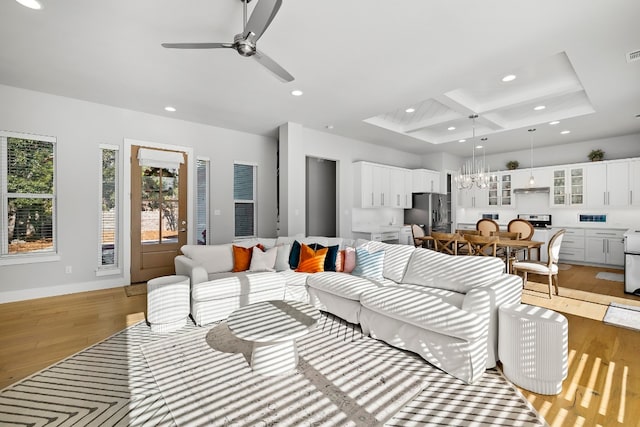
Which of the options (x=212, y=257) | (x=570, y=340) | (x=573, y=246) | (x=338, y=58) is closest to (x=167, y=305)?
(x=212, y=257)

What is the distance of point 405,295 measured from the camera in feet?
8.63

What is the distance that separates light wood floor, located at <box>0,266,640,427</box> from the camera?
1893 millimetres

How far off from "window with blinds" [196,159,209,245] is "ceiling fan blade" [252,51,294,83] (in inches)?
130

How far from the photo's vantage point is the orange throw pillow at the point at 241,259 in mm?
3807

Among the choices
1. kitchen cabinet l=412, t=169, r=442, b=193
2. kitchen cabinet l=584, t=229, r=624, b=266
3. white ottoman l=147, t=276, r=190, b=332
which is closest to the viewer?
white ottoman l=147, t=276, r=190, b=332

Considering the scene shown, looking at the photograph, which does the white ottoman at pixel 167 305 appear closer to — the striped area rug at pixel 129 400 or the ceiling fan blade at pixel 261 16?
the striped area rug at pixel 129 400

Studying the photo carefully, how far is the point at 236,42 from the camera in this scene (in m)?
2.34

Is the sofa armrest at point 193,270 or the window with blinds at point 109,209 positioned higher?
the window with blinds at point 109,209

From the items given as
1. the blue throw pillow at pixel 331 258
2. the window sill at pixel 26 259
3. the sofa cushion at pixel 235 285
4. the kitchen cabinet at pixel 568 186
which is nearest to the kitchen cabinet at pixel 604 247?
the kitchen cabinet at pixel 568 186

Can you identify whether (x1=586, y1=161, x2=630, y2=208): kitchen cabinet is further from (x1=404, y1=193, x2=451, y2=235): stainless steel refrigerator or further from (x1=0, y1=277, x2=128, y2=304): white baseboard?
(x1=0, y1=277, x2=128, y2=304): white baseboard

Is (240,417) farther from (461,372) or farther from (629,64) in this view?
(629,64)

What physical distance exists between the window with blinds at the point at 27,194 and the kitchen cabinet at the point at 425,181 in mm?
7125

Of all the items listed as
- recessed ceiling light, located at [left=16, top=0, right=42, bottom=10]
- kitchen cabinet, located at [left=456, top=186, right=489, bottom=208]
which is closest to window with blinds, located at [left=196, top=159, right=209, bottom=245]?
recessed ceiling light, located at [left=16, top=0, right=42, bottom=10]

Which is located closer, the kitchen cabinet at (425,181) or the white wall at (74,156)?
the white wall at (74,156)
